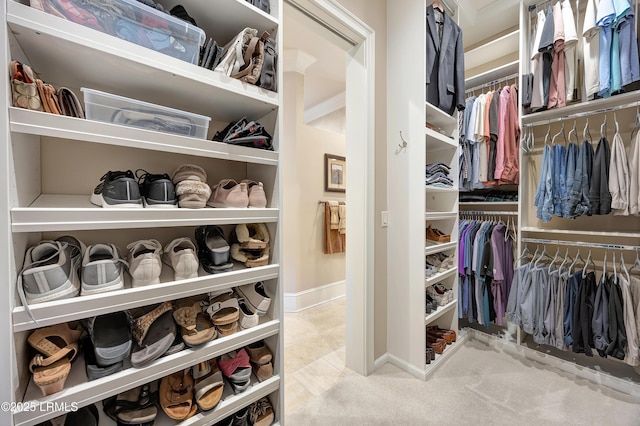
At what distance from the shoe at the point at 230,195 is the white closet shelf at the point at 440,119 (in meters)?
1.42

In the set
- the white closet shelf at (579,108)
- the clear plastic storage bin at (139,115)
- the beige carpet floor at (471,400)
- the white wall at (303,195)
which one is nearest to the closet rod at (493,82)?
the white closet shelf at (579,108)

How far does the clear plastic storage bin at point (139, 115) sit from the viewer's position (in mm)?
772

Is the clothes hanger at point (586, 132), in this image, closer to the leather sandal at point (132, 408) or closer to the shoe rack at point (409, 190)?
the shoe rack at point (409, 190)

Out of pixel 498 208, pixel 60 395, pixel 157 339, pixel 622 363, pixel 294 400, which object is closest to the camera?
pixel 60 395

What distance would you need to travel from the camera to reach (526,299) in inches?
75.7

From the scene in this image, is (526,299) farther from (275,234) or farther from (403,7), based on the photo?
(403,7)

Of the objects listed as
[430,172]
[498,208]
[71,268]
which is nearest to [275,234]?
[71,268]

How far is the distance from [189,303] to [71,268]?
0.40 m

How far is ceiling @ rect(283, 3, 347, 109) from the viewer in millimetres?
1642

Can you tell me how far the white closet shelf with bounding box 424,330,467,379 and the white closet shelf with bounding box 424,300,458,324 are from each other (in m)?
0.25

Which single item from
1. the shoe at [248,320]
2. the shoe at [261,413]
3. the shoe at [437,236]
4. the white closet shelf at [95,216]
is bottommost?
the shoe at [261,413]

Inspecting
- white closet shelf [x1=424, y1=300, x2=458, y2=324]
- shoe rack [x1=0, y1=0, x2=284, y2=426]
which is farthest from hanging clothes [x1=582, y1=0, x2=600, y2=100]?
shoe rack [x1=0, y1=0, x2=284, y2=426]

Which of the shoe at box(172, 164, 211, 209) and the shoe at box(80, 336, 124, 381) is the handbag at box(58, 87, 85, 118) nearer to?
the shoe at box(172, 164, 211, 209)

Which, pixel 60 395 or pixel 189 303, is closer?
pixel 60 395
